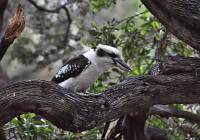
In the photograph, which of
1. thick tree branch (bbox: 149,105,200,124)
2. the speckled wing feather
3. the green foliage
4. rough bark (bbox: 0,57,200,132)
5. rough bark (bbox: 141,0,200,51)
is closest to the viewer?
rough bark (bbox: 0,57,200,132)

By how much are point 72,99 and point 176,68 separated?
0.82m

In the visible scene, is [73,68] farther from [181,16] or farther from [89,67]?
[181,16]

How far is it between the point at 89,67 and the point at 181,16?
110 cm

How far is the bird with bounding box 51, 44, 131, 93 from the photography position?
4.50 m

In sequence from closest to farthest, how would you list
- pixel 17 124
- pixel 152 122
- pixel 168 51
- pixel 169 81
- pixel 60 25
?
pixel 169 81 → pixel 17 124 → pixel 152 122 → pixel 168 51 → pixel 60 25

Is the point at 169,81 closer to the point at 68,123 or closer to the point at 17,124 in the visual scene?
Result: the point at 68,123

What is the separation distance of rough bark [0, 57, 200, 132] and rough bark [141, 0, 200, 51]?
0.56 feet

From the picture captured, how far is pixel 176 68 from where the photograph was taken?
3758 millimetres

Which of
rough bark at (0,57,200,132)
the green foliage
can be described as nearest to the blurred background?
the green foliage

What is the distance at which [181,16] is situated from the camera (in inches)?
146

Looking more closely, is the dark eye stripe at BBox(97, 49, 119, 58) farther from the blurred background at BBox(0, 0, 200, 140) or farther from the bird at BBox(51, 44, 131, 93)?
the blurred background at BBox(0, 0, 200, 140)

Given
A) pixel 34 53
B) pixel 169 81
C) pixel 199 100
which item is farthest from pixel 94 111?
pixel 34 53

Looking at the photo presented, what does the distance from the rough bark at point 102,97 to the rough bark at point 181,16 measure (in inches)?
6.8

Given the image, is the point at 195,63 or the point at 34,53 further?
the point at 34,53
